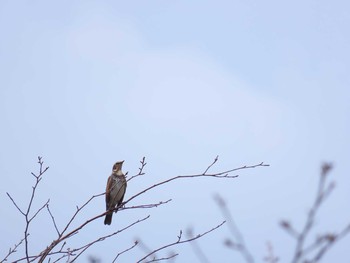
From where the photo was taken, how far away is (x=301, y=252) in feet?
5.61

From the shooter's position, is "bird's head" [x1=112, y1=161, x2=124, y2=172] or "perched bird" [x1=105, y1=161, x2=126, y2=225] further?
"bird's head" [x1=112, y1=161, x2=124, y2=172]

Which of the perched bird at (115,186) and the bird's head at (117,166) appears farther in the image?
the bird's head at (117,166)

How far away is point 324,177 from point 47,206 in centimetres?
375

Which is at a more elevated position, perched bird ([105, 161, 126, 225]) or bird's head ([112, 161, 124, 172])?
bird's head ([112, 161, 124, 172])

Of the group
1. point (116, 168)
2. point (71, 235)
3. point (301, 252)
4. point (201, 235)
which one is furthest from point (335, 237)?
point (116, 168)

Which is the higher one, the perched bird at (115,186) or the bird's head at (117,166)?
the bird's head at (117,166)

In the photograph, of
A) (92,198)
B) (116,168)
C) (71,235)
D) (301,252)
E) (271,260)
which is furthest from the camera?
(116,168)

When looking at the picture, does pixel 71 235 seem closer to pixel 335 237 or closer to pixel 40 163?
pixel 40 163

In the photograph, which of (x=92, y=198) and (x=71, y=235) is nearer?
(x=71, y=235)

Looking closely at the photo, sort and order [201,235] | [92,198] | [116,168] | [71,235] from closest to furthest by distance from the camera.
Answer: [201,235] → [71,235] → [92,198] → [116,168]

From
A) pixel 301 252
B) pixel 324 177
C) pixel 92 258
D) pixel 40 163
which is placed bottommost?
pixel 301 252

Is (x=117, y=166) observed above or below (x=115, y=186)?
above

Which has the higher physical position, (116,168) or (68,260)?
(116,168)

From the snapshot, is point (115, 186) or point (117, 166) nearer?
point (115, 186)
